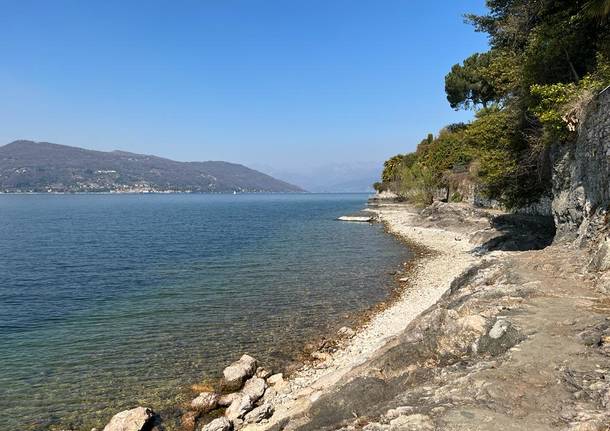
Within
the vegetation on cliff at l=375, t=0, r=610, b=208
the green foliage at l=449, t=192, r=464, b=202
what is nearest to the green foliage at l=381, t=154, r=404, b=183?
the green foliage at l=449, t=192, r=464, b=202

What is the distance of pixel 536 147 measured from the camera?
26.2 meters

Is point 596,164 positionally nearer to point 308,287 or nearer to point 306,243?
point 308,287

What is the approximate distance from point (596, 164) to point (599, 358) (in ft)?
38.6

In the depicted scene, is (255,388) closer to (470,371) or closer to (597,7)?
(470,371)

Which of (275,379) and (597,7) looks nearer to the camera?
(275,379)

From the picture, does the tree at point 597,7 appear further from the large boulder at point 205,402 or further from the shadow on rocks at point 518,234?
the large boulder at point 205,402

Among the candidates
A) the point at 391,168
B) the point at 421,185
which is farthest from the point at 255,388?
the point at 391,168

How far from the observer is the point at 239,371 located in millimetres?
16062

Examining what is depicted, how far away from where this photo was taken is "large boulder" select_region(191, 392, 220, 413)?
14.2m

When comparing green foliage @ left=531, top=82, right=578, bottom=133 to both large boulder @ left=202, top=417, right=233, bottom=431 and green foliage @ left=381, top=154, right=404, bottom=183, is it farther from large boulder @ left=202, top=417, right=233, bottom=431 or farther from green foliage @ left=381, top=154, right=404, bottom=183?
green foliage @ left=381, top=154, right=404, bottom=183

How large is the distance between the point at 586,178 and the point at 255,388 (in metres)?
17.6

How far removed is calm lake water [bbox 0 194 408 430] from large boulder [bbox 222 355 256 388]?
118 cm

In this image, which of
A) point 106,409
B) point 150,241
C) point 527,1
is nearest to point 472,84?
point 527,1

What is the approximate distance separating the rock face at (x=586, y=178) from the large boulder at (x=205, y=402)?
16886mm
